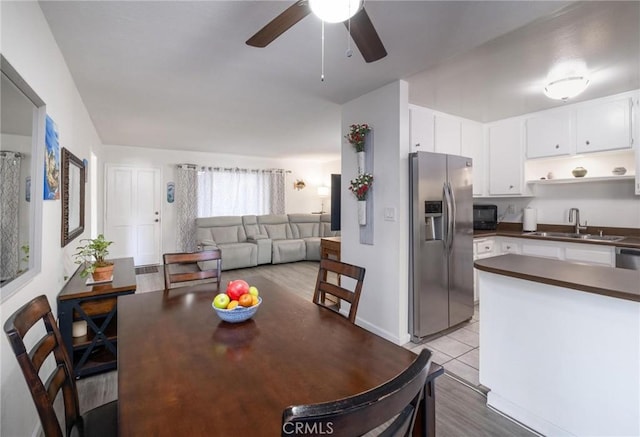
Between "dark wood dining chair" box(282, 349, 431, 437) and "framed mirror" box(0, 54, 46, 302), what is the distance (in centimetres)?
144

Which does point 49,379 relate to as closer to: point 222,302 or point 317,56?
point 222,302

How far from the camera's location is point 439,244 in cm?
300

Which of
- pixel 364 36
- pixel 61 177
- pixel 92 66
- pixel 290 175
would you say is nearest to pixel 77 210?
pixel 61 177

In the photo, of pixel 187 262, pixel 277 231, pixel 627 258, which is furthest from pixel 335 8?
pixel 277 231

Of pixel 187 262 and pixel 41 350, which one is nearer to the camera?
pixel 41 350

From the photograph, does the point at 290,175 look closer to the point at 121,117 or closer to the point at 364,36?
the point at 121,117

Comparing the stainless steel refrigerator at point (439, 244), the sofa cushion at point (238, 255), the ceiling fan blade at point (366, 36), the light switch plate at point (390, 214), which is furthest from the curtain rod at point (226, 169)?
the ceiling fan blade at point (366, 36)

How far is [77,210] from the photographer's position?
296 cm

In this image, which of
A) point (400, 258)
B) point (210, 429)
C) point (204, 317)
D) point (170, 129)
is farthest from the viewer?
point (170, 129)

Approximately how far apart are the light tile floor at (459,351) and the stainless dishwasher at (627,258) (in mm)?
1466

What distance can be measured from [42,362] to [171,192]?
614 centimetres

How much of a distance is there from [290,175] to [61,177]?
6072 mm

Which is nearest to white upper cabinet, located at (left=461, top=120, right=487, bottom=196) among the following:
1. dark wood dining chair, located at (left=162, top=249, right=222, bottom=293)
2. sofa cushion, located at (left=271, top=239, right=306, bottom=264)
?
dark wood dining chair, located at (left=162, top=249, right=222, bottom=293)

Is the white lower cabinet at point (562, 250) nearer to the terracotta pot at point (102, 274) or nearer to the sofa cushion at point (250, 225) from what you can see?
the terracotta pot at point (102, 274)
